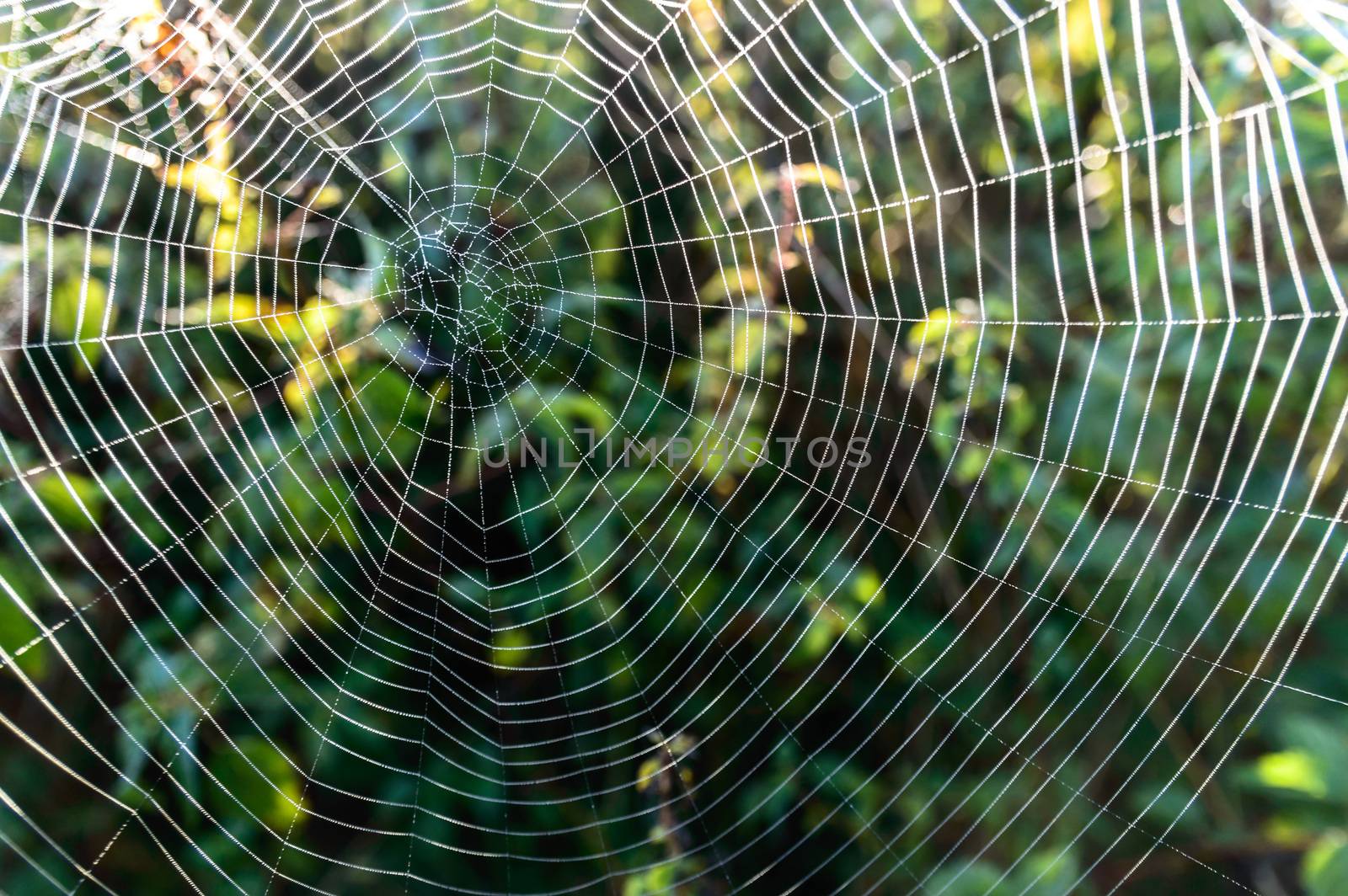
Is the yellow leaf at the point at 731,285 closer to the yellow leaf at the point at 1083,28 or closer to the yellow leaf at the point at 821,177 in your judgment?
the yellow leaf at the point at 821,177

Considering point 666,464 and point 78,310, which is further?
point 666,464

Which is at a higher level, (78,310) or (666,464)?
(78,310)

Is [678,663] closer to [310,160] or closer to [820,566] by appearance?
[820,566]

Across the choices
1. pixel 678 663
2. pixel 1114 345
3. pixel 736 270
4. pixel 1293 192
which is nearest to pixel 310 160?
pixel 736 270

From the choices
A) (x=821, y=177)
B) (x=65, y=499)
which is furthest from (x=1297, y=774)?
(x=65, y=499)

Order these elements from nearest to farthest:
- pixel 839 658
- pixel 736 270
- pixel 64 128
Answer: pixel 64 128 < pixel 736 270 < pixel 839 658

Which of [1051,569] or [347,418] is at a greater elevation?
[347,418]

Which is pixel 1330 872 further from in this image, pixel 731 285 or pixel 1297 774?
pixel 731 285

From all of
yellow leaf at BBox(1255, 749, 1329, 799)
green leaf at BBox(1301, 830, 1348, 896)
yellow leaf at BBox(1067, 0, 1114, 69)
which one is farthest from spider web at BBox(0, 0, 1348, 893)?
green leaf at BBox(1301, 830, 1348, 896)
